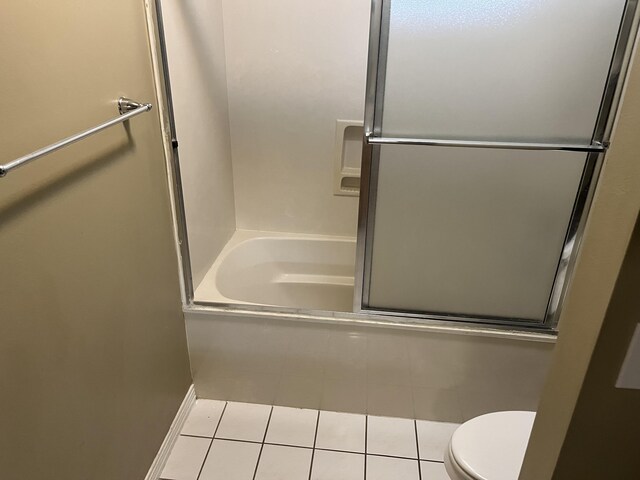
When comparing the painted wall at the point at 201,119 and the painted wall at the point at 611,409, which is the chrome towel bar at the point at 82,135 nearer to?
the painted wall at the point at 201,119

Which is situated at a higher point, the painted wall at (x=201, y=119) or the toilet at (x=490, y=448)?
the painted wall at (x=201, y=119)

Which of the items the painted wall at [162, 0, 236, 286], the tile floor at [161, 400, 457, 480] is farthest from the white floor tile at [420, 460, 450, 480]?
the painted wall at [162, 0, 236, 286]

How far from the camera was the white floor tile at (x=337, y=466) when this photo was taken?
5.90ft

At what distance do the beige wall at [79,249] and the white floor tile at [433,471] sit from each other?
0.96 m

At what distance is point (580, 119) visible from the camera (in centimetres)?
152

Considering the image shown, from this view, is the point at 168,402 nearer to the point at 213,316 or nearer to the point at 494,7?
the point at 213,316

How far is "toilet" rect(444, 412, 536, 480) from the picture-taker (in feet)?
4.45

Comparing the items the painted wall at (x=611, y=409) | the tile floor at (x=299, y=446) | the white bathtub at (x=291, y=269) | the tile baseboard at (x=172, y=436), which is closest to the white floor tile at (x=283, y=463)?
the tile floor at (x=299, y=446)

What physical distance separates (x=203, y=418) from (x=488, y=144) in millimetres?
1484

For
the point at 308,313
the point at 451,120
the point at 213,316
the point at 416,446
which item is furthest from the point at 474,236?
the point at 213,316

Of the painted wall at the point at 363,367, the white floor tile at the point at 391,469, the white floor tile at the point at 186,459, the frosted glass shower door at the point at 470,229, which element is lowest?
the white floor tile at the point at 186,459

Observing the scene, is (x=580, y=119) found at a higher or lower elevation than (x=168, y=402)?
higher

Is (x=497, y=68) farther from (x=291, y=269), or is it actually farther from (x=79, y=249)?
(x=291, y=269)

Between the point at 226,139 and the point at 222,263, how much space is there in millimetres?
612
